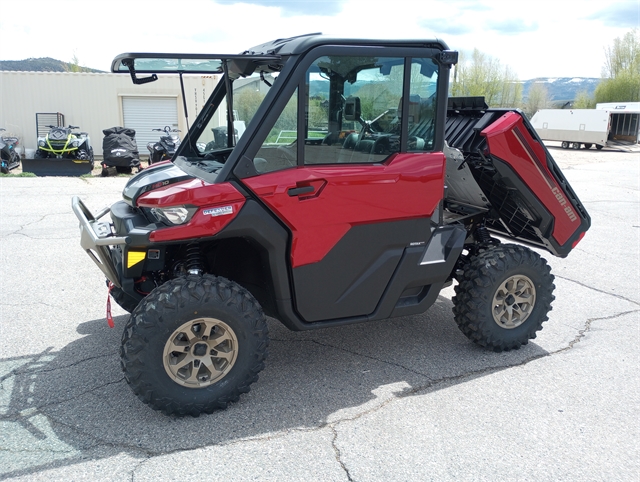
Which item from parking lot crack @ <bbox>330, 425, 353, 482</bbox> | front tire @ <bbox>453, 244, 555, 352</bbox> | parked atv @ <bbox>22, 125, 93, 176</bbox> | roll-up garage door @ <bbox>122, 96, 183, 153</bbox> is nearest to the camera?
parking lot crack @ <bbox>330, 425, 353, 482</bbox>

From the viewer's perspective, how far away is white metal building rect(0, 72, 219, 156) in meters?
19.4

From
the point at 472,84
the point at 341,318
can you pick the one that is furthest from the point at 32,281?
the point at 472,84

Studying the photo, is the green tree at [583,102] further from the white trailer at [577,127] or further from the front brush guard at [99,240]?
the front brush guard at [99,240]

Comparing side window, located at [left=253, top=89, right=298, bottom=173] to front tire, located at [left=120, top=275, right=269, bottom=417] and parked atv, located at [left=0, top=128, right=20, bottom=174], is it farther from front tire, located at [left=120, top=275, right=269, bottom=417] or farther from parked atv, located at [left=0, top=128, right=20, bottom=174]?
parked atv, located at [left=0, top=128, right=20, bottom=174]

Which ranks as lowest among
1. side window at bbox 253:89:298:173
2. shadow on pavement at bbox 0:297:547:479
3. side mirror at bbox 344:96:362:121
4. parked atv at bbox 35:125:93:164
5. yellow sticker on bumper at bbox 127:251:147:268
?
shadow on pavement at bbox 0:297:547:479

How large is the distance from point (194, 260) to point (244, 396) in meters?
0.99

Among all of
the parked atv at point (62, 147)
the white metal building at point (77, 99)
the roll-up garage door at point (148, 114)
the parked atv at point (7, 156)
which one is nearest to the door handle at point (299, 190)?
the parked atv at point (62, 147)

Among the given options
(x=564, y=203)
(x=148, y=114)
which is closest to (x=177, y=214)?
(x=564, y=203)

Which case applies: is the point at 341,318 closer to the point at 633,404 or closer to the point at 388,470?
the point at 388,470

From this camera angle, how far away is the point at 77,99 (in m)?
19.6

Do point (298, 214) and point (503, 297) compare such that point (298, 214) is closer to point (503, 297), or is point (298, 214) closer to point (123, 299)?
point (123, 299)

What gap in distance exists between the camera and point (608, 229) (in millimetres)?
9953

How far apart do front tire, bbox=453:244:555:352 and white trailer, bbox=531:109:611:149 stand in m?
28.9

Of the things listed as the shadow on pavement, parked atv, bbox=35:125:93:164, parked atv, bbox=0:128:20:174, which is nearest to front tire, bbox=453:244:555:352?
the shadow on pavement
